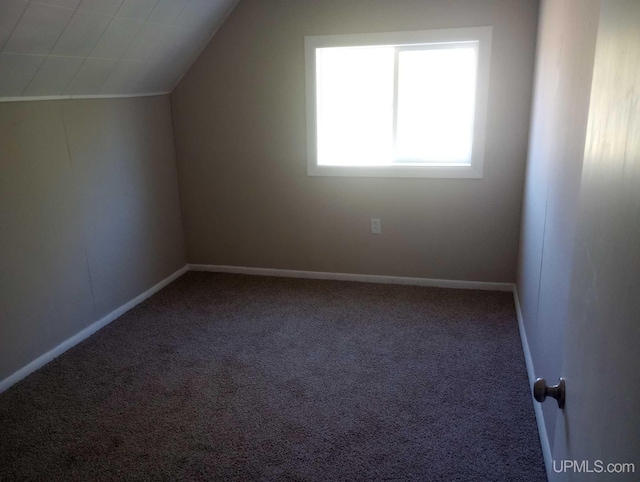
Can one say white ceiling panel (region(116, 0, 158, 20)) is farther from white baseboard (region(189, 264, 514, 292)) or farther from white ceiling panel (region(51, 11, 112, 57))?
white baseboard (region(189, 264, 514, 292))

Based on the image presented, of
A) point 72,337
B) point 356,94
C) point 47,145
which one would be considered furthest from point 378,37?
point 72,337

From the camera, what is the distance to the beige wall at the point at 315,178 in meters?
3.24

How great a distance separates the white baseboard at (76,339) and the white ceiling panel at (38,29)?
5.32 ft

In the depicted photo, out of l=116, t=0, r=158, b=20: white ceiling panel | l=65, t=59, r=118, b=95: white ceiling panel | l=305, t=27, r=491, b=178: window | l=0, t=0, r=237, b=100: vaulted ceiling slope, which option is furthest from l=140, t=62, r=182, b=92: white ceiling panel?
l=305, t=27, r=491, b=178: window

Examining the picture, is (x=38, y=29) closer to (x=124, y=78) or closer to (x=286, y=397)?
(x=124, y=78)

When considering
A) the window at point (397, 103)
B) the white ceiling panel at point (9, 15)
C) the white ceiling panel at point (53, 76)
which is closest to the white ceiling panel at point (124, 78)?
the white ceiling panel at point (53, 76)

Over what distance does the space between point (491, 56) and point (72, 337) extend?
3234mm

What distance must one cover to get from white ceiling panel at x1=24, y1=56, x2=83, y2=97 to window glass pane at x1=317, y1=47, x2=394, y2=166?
168cm

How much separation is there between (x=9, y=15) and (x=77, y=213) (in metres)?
1.24

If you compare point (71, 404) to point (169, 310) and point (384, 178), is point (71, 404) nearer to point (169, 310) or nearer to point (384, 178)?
point (169, 310)

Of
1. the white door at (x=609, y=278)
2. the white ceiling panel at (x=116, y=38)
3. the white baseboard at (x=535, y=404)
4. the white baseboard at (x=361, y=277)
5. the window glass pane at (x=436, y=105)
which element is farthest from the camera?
the white baseboard at (x=361, y=277)

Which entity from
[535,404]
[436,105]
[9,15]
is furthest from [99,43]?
[535,404]

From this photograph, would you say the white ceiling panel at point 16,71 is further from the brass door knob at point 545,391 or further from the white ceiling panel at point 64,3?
the brass door knob at point 545,391

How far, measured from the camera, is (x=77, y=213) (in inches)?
116
